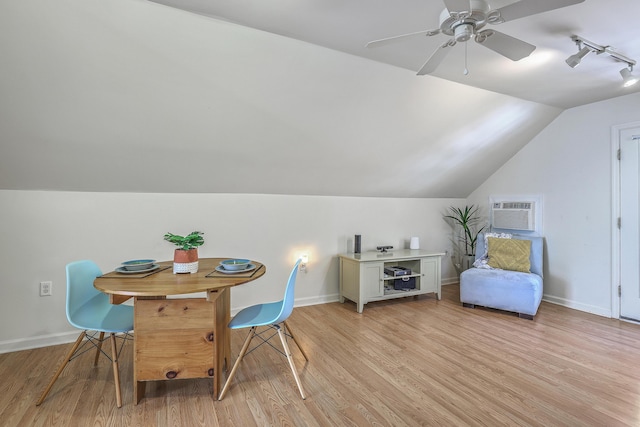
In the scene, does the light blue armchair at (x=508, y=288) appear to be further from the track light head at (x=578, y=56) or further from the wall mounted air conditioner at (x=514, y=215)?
the track light head at (x=578, y=56)

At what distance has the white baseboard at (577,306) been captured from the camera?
3496mm

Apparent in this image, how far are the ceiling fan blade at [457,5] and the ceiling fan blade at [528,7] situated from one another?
6.8 inches

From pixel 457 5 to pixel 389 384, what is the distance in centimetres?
220

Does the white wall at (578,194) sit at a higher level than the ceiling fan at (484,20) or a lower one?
lower

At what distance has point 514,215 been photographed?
14.0 ft

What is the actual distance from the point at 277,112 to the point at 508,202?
346 cm

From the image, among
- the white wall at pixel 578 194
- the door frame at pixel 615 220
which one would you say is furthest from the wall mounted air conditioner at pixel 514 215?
the door frame at pixel 615 220

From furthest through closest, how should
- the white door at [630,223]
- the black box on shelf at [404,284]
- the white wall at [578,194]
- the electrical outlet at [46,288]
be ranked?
the black box on shelf at [404,284] < the white wall at [578,194] < the white door at [630,223] < the electrical outlet at [46,288]

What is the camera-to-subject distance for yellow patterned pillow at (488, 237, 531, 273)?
3.73 m

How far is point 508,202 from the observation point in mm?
4383

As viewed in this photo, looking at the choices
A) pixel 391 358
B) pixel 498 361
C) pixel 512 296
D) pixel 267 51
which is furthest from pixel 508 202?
pixel 267 51

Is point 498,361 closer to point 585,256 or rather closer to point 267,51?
point 585,256

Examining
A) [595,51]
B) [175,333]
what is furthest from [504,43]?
[175,333]

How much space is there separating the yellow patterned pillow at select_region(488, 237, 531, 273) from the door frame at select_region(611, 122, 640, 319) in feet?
2.51
